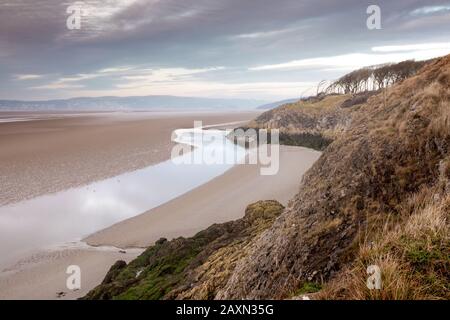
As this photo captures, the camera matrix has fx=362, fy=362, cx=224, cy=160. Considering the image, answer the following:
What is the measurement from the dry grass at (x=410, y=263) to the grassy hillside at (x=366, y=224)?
11mm

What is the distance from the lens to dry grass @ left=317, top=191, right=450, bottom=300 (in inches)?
148

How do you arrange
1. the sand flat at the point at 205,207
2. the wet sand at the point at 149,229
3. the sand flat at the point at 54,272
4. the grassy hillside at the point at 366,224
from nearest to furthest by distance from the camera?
the grassy hillside at the point at 366,224, the sand flat at the point at 54,272, the wet sand at the point at 149,229, the sand flat at the point at 205,207

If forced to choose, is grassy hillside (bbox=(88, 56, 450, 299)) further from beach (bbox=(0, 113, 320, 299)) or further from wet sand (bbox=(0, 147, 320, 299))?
beach (bbox=(0, 113, 320, 299))

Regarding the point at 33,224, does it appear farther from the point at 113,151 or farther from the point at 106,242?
the point at 113,151

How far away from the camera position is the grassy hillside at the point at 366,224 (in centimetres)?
419

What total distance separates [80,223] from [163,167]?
16049mm

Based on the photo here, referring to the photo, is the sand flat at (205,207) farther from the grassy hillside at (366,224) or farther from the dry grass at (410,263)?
the dry grass at (410,263)

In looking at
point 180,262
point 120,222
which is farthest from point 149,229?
point 180,262

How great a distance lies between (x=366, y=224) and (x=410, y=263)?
1622 mm

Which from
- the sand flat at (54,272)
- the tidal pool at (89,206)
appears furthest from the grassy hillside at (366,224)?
the tidal pool at (89,206)

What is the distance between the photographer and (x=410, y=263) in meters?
4.14

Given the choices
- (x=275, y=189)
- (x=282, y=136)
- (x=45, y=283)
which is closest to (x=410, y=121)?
(x=45, y=283)

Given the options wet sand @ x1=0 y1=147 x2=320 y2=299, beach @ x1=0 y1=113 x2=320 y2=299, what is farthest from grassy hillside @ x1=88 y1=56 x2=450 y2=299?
beach @ x1=0 y1=113 x2=320 y2=299

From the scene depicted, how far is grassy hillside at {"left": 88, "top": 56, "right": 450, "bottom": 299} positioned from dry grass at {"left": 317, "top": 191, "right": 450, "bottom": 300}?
0.01 meters
